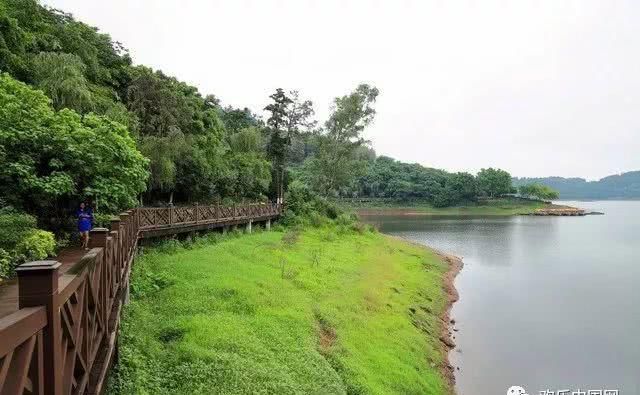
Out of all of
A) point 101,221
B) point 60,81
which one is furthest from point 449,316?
point 60,81

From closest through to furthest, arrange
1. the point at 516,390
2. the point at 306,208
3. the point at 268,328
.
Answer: the point at 268,328
the point at 516,390
the point at 306,208

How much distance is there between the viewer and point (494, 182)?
317 ft

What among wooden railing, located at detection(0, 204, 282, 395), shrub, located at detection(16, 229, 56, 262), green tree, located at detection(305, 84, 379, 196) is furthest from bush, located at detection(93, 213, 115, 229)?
green tree, located at detection(305, 84, 379, 196)

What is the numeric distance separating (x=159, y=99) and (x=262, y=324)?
55.5 ft

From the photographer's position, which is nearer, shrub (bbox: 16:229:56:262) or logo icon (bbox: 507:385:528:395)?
shrub (bbox: 16:229:56:262)

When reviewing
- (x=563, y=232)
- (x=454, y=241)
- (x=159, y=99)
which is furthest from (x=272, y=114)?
(x=563, y=232)

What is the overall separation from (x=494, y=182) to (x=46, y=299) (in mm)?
→ 102083

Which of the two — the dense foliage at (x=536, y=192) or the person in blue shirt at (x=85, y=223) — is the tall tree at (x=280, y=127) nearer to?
the person in blue shirt at (x=85, y=223)

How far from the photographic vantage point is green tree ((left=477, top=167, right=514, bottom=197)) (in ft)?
318

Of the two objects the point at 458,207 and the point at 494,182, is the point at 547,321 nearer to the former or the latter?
the point at 458,207

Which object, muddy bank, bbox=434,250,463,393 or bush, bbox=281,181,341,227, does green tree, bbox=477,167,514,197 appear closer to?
bush, bbox=281,181,341,227

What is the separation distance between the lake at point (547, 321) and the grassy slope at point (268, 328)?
1.61 m

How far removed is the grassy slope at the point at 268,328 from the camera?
309 inches

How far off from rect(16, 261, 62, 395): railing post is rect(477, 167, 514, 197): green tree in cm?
10053
